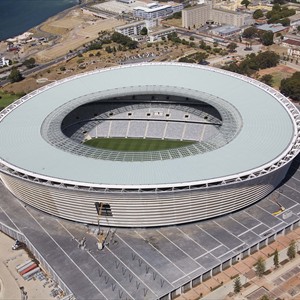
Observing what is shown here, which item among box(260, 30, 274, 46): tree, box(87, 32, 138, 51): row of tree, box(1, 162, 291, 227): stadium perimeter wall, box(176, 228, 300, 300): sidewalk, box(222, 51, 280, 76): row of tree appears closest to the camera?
box(176, 228, 300, 300): sidewalk

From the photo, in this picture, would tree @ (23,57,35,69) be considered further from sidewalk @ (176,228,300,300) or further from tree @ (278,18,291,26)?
sidewalk @ (176,228,300,300)

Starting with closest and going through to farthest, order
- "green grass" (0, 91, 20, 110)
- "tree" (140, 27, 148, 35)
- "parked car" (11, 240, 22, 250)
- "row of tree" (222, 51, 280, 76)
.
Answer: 1. "parked car" (11, 240, 22, 250)
2. "green grass" (0, 91, 20, 110)
3. "row of tree" (222, 51, 280, 76)
4. "tree" (140, 27, 148, 35)

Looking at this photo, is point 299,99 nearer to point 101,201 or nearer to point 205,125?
point 205,125

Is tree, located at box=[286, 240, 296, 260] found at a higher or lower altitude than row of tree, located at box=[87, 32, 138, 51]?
higher

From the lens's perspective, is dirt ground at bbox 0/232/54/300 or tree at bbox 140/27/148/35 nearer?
dirt ground at bbox 0/232/54/300

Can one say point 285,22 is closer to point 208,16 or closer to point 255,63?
point 208,16

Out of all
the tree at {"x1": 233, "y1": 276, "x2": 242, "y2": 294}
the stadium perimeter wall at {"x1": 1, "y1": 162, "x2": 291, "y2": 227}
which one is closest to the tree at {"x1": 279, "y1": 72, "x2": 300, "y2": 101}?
the stadium perimeter wall at {"x1": 1, "y1": 162, "x2": 291, "y2": 227}

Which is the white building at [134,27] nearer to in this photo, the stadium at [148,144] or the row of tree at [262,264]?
the stadium at [148,144]

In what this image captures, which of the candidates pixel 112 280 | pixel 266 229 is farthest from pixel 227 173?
pixel 112 280
